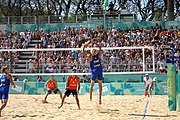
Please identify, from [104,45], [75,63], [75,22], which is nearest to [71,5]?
[75,22]

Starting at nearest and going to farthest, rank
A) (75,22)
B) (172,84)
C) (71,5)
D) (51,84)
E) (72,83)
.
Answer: (172,84) < (72,83) < (51,84) < (75,22) < (71,5)

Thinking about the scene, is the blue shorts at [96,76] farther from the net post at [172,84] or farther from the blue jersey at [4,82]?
the blue jersey at [4,82]

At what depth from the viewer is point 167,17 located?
2736 cm

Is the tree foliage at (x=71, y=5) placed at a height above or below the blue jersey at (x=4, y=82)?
above

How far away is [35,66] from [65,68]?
1.55 metres

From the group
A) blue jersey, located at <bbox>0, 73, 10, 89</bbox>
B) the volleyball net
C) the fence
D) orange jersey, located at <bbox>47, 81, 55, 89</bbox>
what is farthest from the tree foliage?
blue jersey, located at <bbox>0, 73, 10, 89</bbox>

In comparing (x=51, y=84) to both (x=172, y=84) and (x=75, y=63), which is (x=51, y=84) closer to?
(x=75, y=63)

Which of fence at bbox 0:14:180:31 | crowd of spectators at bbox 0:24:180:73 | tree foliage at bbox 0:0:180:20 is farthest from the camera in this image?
tree foliage at bbox 0:0:180:20

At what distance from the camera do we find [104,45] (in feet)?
74.7

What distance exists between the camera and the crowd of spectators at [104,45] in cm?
1809

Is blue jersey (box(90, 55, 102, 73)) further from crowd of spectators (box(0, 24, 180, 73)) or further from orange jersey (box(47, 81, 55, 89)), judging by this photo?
crowd of spectators (box(0, 24, 180, 73))

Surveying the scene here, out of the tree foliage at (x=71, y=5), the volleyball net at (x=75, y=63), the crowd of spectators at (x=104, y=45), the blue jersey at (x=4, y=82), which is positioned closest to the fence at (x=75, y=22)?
the crowd of spectators at (x=104, y=45)

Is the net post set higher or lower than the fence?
lower

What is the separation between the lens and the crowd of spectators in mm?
18094
